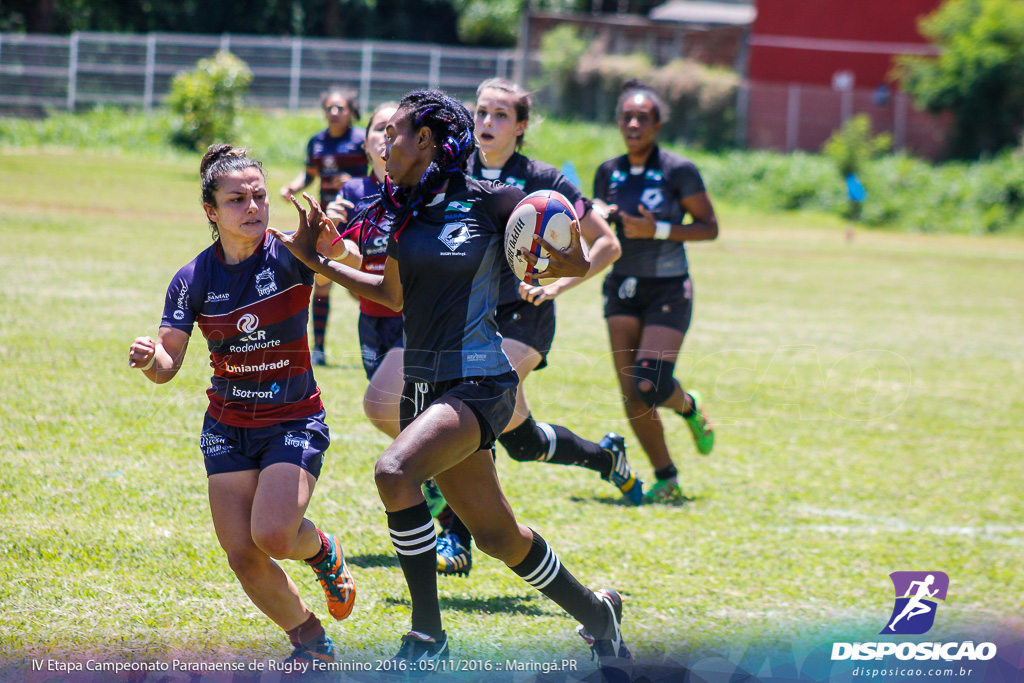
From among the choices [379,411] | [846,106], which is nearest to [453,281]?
[379,411]

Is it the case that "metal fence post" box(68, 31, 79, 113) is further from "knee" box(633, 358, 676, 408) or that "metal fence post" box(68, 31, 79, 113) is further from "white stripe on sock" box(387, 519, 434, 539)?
"white stripe on sock" box(387, 519, 434, 539)

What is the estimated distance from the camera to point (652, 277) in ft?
22.2

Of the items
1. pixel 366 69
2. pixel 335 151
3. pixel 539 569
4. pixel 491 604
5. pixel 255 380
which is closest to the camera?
pixel 539 569

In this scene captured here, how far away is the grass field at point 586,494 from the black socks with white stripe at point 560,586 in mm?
350

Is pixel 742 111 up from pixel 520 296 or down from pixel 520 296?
up

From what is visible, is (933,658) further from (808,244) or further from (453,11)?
(453,11)

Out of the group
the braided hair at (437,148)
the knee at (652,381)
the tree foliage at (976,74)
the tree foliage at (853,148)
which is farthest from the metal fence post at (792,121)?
the braided hair at (437,148)

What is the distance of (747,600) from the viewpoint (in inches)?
203

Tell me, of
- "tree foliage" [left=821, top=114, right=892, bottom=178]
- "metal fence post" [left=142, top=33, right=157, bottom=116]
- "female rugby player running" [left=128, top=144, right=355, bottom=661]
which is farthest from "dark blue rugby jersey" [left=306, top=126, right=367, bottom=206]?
"tree foliage" [left=821, top=114, right=892, bottom=178]

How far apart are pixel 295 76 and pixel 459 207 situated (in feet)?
114

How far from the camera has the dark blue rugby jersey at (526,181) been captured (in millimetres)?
5320

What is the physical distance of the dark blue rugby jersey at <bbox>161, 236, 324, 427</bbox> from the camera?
13.3 feet

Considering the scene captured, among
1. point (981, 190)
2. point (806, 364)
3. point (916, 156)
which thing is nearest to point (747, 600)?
point (806, 364)

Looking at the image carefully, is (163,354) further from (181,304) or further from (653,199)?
(653,199)
